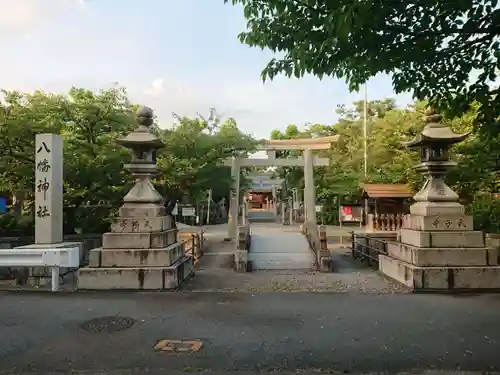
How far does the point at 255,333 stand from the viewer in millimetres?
6125

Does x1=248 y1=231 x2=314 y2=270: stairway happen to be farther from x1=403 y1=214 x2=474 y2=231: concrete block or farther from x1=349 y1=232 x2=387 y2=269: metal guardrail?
x1=403 y1=214 x2=474 y2=231: concrete block

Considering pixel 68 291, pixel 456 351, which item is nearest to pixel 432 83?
pixel 456 351

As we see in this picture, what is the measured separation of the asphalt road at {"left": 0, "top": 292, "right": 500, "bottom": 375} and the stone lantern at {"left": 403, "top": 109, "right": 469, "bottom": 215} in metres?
2.28

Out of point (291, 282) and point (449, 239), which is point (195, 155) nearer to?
point (291, 282)

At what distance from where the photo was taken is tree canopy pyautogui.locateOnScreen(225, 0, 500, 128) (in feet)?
15.8

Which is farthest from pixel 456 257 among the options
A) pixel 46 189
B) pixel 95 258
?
pixel 46 189

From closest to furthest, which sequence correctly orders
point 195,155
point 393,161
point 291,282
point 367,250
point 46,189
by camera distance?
1. point 46,189
2. point 291,282
3. point 367,250
4. point 195,155
5. point 393,161

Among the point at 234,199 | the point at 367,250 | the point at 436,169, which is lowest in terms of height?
the point at 367,250

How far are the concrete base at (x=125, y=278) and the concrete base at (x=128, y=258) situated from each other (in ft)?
0.67

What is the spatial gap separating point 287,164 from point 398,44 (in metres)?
18.8

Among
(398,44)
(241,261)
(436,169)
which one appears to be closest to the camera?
(398,44)

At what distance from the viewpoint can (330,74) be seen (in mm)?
5766

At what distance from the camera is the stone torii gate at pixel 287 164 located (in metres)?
22.5

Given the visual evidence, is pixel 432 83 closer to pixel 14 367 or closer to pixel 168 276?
pixel 14 367
